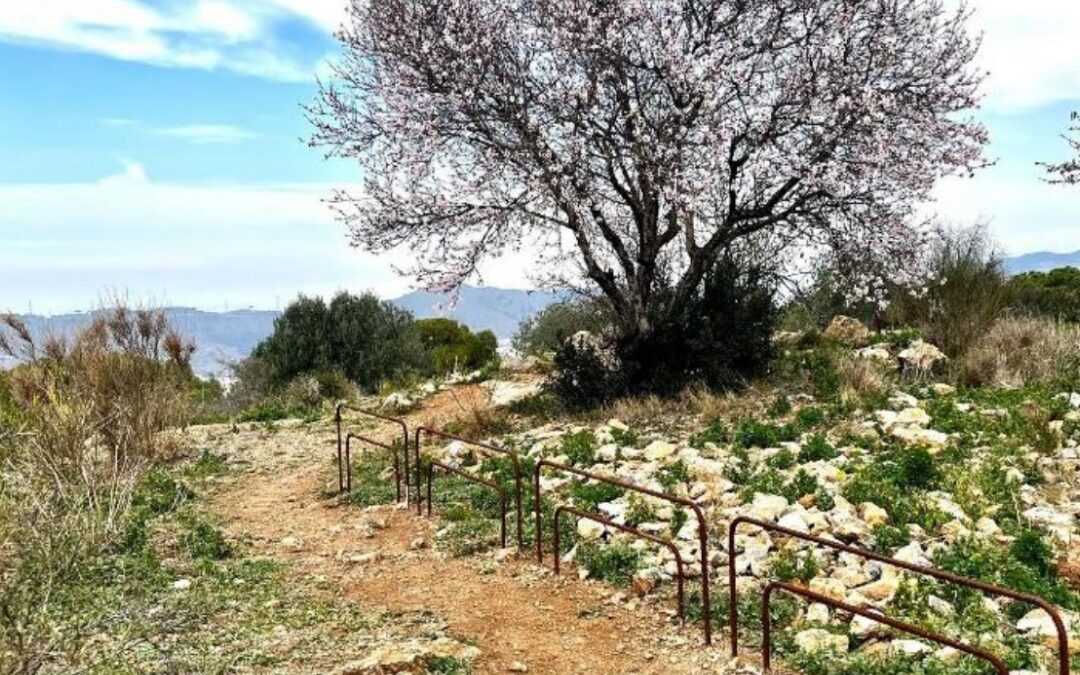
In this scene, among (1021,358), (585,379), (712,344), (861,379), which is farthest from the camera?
(585,379)

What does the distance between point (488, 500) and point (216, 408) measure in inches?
721

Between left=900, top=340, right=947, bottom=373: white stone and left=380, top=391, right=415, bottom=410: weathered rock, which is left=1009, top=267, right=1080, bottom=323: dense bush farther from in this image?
left=380, top=391, right=415, bottom=410: weathered rock

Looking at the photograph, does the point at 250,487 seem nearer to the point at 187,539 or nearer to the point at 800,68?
the point at 187,539

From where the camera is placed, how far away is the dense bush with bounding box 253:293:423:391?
1067 inches

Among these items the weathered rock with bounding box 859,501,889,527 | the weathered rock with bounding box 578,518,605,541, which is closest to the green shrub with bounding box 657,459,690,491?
the weathered rock with bounding box 578,518,605,541

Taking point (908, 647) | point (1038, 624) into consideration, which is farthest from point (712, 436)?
point (908, 647)

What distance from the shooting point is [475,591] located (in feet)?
28.1

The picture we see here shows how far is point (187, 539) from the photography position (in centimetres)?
1033

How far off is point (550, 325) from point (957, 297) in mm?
14931

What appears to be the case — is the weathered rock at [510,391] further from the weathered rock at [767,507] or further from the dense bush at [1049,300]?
the dense bush at [1049,300]

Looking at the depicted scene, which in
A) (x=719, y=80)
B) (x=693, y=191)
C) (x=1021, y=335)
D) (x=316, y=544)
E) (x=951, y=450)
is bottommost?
(x=316, y=544)

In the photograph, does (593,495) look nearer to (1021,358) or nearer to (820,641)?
(820,641)

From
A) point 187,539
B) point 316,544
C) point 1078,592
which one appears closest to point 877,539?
point 1078,592

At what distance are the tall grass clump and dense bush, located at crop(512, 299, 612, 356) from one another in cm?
1072
